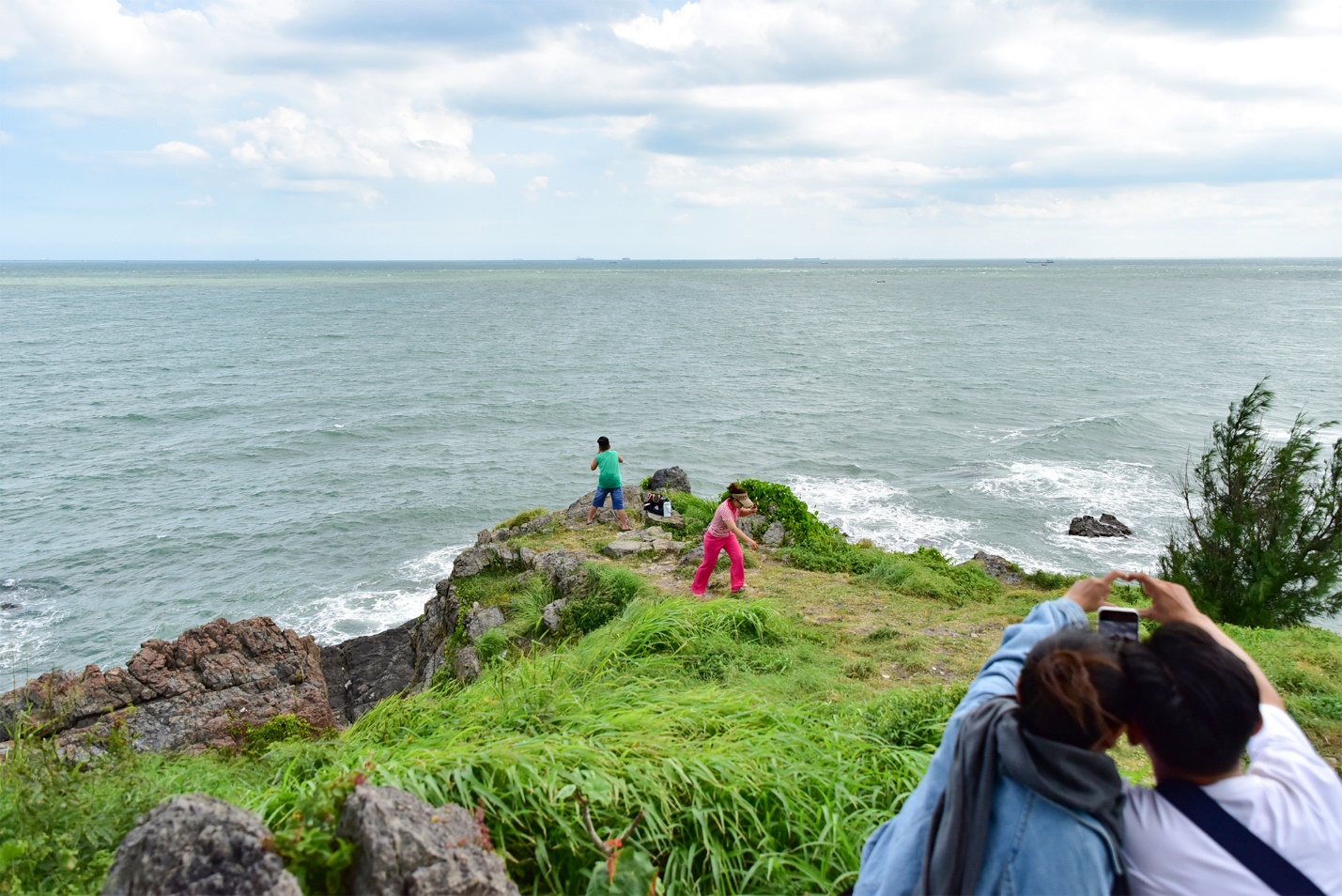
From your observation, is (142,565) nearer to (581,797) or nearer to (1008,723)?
(581,797)

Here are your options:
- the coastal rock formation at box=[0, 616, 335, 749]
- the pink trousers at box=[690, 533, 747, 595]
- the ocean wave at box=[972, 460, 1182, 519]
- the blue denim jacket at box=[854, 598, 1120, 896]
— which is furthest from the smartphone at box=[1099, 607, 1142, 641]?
the ocean wave at box=[972, 460, 1182, 519]

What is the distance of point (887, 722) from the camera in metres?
6.37

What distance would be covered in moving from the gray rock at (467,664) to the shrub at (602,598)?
51.3 inches

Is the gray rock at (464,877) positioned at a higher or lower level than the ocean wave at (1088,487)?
higher

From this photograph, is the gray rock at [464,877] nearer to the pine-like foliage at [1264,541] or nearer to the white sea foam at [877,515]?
the pine-like foliage at [1264,541]

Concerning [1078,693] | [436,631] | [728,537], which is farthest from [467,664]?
[1078,693]

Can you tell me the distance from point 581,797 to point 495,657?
6039mm

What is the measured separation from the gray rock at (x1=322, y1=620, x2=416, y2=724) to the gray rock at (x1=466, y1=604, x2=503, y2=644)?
338 centimetres

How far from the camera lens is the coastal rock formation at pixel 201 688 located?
42.8ft

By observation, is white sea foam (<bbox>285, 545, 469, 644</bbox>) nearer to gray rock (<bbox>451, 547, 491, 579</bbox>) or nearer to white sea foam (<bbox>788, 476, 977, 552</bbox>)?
gray rock (<bbox>451, 547, 491, 579</bbox>)

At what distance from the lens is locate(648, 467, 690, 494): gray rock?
22138 millimetres

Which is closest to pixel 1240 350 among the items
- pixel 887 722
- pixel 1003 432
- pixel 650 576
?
pixel 1003 432

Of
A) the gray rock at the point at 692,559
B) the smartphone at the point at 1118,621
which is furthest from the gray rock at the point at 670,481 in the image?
the smartphone at the point at 1118,621

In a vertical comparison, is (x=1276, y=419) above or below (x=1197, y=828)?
below
